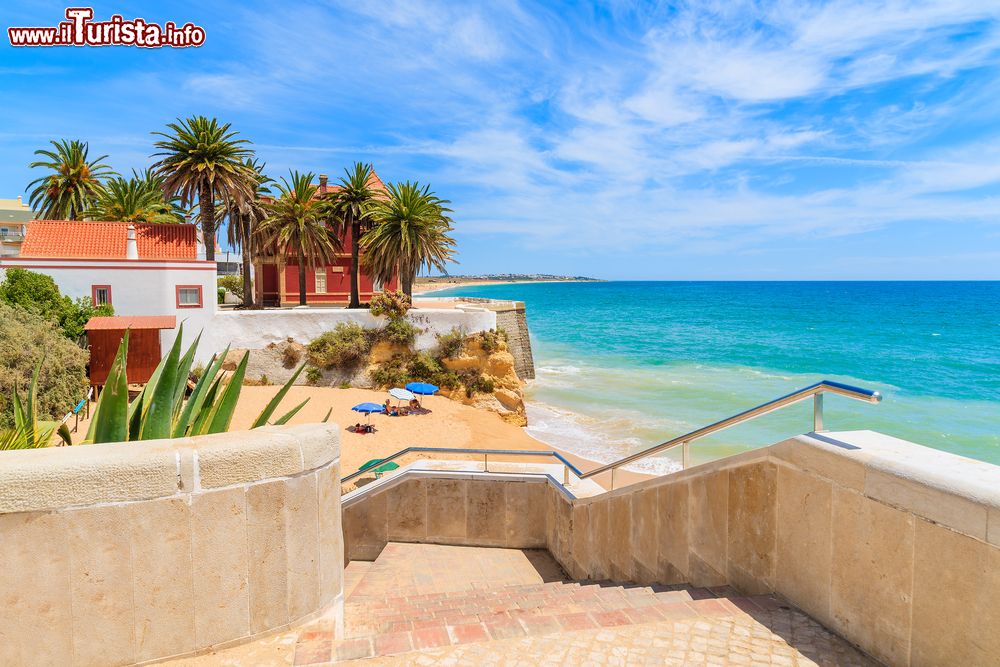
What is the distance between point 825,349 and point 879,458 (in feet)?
211

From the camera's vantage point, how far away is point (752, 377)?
42344 mm

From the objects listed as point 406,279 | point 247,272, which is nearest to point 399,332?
point 406,279

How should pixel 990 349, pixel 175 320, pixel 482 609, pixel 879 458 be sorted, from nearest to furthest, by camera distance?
pixel 879 458 → pixel 482 609 → pixel 175 320 → pixel 990 349

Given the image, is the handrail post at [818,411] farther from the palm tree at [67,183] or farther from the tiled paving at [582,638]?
the palm tree at [67,183]

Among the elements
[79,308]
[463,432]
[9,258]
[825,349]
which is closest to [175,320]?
[79,308]

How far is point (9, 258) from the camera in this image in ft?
80.2

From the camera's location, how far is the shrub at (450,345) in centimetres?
2817

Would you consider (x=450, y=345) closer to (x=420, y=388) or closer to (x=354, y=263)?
(x=420, y=388)

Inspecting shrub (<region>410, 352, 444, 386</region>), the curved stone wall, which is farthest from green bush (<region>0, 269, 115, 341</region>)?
the curved stone wall

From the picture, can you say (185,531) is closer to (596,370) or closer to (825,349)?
(596,370)

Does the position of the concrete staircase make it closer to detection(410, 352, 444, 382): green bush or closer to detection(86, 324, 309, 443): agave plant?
detection(86, 324, 309, 443): agave plant

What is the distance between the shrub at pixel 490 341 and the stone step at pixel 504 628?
23580mm

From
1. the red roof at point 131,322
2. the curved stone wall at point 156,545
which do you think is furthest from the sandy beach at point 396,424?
the curved stone wall at point 156,545

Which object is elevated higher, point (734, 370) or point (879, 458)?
point (879, 458)
